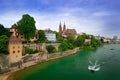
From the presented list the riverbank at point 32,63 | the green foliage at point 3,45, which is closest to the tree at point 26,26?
the riverbank at point 32,63

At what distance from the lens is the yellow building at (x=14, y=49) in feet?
114

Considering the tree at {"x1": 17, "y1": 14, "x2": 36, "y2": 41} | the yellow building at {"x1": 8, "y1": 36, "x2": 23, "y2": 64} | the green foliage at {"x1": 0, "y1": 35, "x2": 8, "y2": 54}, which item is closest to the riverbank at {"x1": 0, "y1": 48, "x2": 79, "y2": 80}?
the yellow building at {"x1": 8, "y1": 36, "x2": 23, "y2": 64}

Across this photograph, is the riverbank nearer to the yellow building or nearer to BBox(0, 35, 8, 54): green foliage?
the yellow building

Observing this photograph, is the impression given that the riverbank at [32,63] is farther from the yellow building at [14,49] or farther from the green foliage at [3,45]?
the green foliage at [3,45]

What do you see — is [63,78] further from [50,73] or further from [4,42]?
[4,42]

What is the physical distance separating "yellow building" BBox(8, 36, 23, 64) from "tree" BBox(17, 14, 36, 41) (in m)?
9.18

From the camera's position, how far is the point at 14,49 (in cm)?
3553

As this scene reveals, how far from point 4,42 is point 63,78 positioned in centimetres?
1340

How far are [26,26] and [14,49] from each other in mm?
10984

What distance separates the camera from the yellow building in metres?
34.8

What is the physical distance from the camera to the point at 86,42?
93500 mm

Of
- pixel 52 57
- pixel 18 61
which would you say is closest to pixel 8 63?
pixel 18 61

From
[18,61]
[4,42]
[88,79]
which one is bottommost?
[88,79]

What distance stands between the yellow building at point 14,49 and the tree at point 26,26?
9177 mm
